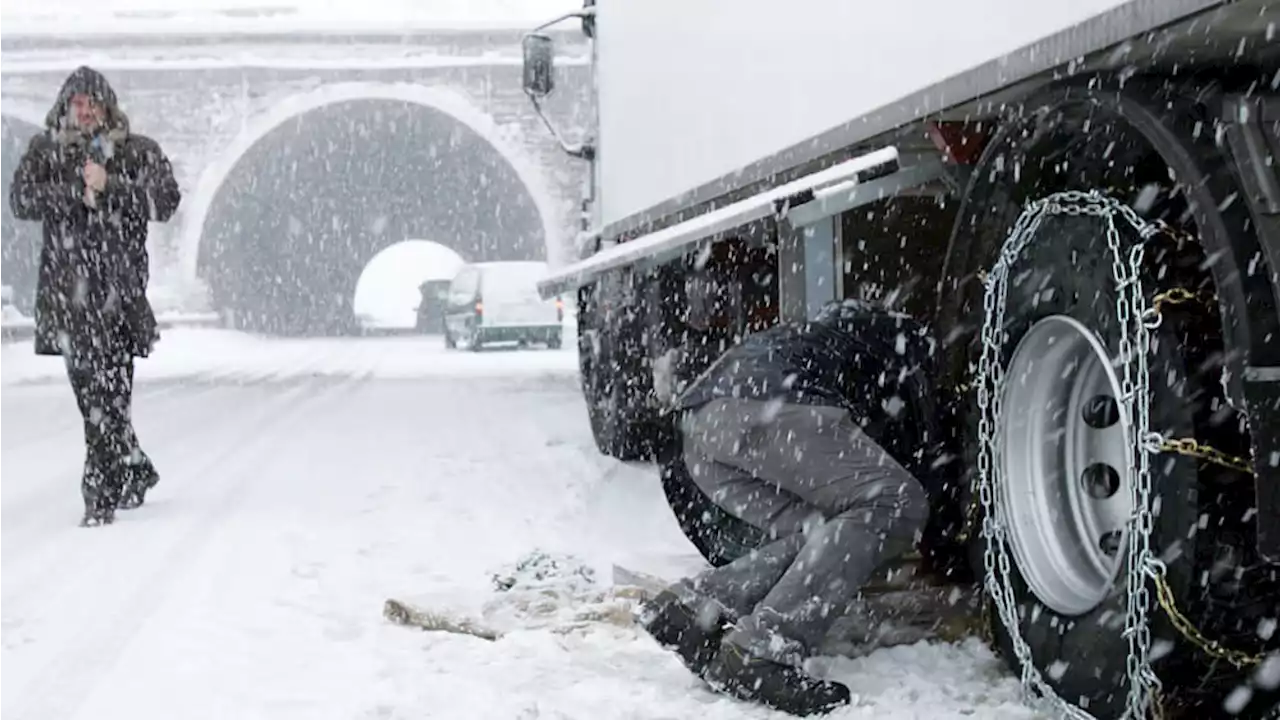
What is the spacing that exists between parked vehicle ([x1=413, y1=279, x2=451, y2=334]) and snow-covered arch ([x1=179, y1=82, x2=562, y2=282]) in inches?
341

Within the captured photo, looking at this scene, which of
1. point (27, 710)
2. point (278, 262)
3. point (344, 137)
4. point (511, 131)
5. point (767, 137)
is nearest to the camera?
point (27, 710)

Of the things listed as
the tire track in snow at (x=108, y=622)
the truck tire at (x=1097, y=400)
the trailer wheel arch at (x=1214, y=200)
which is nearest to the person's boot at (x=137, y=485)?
the tire track in snow at (x=108, y=622)

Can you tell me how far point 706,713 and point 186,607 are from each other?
195cm

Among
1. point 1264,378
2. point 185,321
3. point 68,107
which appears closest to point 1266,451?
point 1264,378

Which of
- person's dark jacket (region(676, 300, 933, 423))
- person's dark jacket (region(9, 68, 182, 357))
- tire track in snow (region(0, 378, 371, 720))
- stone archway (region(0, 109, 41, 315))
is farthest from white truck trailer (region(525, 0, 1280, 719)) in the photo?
stone archway (region(0, 109, 41, 315))

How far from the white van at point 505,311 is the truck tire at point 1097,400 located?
63.9 ft

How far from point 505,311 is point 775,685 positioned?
19.8 meters

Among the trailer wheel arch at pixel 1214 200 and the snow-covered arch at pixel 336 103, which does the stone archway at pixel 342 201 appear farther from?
the trailer wheel arch at pixel 1214 200

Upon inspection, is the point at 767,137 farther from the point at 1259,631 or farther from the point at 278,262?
the point at 278,262

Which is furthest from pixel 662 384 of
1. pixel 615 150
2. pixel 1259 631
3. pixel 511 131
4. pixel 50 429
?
pixel 511 131

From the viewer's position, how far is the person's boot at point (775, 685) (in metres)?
3.11

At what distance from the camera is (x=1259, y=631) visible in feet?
7.88

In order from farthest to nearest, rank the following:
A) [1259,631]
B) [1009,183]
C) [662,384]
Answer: [662,384] < [1009,183] < [1259,631]

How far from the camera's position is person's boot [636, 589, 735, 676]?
10.9ft
